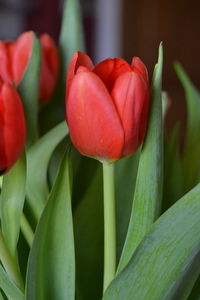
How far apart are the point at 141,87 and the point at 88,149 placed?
0.13 feet

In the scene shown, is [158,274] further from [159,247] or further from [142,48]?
[142,48]

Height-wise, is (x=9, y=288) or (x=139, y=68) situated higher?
(x=139, y=68)

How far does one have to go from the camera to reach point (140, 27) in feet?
8.58

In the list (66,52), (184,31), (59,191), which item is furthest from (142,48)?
(59,191)

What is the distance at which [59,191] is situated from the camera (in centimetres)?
31

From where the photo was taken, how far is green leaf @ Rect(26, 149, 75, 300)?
312mm

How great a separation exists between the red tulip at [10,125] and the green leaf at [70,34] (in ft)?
0.63

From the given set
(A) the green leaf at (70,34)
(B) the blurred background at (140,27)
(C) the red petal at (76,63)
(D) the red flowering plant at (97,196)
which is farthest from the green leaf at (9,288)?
(B) the blurred background at (140,27)

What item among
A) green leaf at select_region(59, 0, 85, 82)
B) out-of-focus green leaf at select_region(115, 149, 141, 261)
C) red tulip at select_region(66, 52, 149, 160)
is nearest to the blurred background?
green leaf at select_region(59, 0, 85, 82)

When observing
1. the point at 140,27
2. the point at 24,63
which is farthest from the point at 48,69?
the point at 140,27

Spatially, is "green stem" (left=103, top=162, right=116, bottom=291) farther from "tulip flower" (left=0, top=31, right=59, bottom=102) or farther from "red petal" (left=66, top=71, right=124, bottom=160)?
"tulip flower" (left=0, top=31, right=59, bottom=102)

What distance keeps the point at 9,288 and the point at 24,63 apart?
19 centimetres

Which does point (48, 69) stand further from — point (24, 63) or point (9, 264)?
point (9, 264)

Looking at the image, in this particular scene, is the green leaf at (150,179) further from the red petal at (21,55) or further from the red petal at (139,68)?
the red petal at (21,55)
